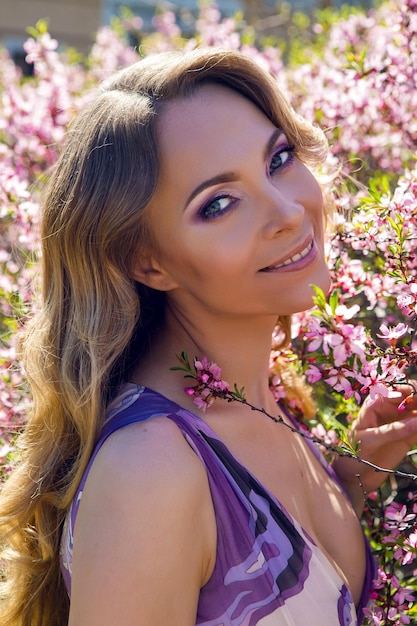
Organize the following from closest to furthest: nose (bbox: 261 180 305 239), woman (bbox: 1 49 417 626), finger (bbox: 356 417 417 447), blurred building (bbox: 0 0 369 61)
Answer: woman (bbox: 1 49 417 626) → nose (bbox: 261 180 305 239) → finger (bbox: 356 417 417 447) → blurred building (bbox: 0 0 369 61)

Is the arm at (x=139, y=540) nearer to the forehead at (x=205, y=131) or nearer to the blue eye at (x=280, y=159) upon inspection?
the forehead at (x=205, y=131)

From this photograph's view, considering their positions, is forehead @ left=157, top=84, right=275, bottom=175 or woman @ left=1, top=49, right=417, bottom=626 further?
forehead @ left=157, top=84, right=275, bottom=175

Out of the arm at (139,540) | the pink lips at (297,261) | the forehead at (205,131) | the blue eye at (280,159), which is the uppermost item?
the forehead at (205,131)

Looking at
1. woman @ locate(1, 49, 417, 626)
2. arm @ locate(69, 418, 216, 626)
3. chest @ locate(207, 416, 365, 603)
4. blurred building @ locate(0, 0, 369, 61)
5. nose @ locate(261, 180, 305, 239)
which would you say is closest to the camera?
arm @ locate(69, 418, 216, 626)

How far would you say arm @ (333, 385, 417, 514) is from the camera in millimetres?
2301

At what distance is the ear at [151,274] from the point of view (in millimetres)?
2072

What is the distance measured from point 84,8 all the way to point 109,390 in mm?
13952

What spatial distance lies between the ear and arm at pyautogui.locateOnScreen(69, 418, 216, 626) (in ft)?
1.59

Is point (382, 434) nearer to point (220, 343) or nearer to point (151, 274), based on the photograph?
point (220, 343)

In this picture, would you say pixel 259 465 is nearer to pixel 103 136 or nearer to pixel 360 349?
pixel 360 349

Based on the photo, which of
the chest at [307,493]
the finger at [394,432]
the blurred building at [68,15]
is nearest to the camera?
the chest at [307,493]

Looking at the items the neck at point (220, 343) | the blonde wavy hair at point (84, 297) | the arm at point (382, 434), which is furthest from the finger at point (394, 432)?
the blonde wavy hair at point (84, 297)

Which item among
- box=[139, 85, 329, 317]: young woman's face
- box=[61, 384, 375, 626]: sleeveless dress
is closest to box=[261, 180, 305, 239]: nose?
box=[139, 85, 329, 317]: young woman's face

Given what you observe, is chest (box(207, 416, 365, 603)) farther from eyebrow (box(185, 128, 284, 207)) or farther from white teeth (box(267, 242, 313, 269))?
eyebrow (box(185, 128, 284, 207))
